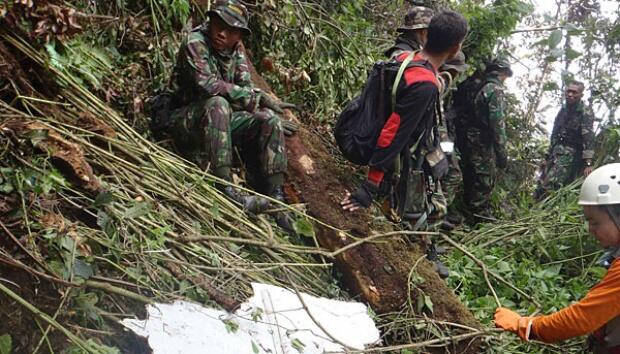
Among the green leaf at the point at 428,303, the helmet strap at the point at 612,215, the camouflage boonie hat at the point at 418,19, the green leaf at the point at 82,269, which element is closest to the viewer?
the green leaf at the point at 82,269

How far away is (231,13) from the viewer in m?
4.38

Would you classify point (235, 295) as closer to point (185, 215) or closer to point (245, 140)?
point (185, 215)

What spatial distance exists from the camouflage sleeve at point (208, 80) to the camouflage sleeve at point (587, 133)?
539 centimetres

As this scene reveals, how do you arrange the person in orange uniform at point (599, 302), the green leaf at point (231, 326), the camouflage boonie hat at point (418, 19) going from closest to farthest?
the person in orange uniform at point (599, 302), the green leaf at point (231, 326), the camouflage boonie hat at point (418, 19)

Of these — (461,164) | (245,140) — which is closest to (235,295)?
(245,140)

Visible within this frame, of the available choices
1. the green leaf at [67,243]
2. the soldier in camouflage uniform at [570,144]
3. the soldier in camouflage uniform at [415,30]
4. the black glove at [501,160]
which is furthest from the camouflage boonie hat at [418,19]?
the soldier in camouflage uniform at [570,144]

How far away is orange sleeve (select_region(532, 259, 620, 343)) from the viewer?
2.73m

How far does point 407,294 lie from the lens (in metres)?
3.87

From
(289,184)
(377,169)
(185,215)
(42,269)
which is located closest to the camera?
(42,269)

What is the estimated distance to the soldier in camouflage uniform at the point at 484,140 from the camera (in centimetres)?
679

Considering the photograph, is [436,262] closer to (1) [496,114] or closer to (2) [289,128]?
(2) [289,128]

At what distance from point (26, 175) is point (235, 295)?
1152 mm

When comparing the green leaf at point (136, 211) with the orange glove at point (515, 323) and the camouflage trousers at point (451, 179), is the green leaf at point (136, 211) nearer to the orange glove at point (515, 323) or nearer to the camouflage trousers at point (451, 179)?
the orange glove at point (515, 323)

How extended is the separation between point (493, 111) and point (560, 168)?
2.25 m
